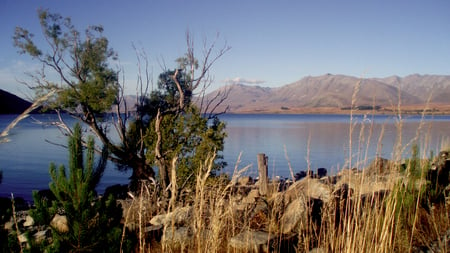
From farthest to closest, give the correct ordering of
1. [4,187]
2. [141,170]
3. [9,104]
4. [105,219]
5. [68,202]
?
[9,104] → [4,187] → [141,170] → [105,219] → [68,202]

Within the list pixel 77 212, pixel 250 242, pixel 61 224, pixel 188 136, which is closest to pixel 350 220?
pixel 250 242

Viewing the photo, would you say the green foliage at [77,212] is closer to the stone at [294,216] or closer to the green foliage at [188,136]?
the stone at [294,216]

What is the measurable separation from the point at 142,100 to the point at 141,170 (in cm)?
232

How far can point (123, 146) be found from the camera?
12.4 m

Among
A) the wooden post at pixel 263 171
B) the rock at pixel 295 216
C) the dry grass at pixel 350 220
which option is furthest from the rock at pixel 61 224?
the wooden post at pixel 263 171

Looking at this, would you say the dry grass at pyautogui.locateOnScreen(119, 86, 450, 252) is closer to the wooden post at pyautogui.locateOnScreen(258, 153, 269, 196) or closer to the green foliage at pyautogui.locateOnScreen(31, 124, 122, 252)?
the green foliage at pyautogui.locateOnScreen(31, 124, 122, 252)

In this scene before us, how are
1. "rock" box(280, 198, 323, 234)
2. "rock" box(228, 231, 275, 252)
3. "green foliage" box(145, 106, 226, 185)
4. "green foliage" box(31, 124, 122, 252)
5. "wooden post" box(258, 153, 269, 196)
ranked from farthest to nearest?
"wooden post" box(258, 153, 269, 196)
"green foliage" box(145, 106, 226, 185)
"rock" box(280, 198, 323, 234)
"rock" box(228, 231, 275, 252)
"green foliage" box(31, 124, 122, 252)

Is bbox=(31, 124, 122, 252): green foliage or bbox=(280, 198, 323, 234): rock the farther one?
bbox=(280, 198, 323, 234): rock

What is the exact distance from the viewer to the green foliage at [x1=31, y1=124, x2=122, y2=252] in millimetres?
3422

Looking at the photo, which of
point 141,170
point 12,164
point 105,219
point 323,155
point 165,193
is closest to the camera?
point 105,219

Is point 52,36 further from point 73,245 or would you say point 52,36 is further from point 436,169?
point 436,169

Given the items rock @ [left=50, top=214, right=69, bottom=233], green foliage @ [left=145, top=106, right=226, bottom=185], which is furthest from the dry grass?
green foliage @ [left=145, top=106, right=226, bottom=185]

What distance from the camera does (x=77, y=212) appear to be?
→ 3473 millimetres

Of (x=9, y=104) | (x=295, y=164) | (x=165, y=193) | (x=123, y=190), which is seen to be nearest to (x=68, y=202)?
(x=165, y=193)
